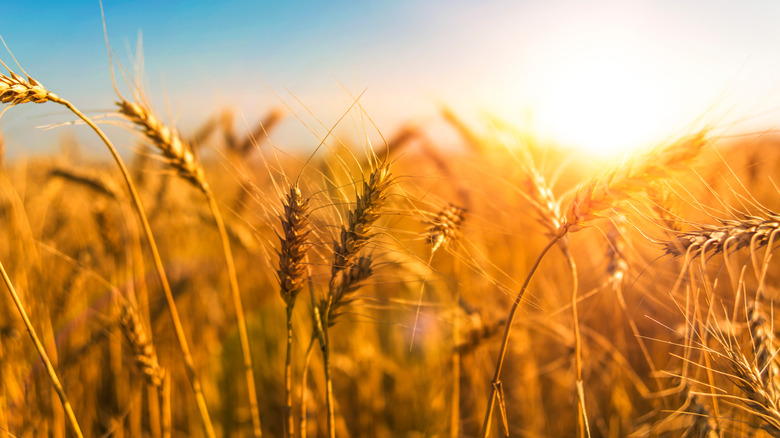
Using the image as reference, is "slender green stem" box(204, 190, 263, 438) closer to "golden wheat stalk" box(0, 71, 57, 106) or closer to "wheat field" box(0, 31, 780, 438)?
"wheat field" box(0, 31, 780, 438)

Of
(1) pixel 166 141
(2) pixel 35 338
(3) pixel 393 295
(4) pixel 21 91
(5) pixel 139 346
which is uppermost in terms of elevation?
(4) pixel 21 91

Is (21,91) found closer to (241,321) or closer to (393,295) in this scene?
(241,321)

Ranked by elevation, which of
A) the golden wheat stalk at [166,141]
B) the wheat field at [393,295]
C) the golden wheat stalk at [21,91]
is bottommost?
the wheat field at [393,295]

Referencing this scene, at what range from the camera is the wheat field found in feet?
3.11

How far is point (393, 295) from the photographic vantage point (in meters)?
3.51

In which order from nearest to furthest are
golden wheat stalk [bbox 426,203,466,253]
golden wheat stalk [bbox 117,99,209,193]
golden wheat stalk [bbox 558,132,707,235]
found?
golden wheat stalk [bbox 558,132,707,235] → golden wheat stalk [bbox 426,203,466,253] → golden wheat stalk [bbox 117,99,209,193]

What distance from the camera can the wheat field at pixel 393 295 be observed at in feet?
3.11

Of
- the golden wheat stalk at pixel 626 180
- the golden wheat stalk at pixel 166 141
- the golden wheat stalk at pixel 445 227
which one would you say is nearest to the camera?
the golden wheat stalk at pixel 626 180

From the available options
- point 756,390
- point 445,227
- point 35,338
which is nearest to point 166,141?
point 35,338

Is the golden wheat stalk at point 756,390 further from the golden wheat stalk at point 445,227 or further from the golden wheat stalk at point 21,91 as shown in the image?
the golden wheat stalk at point 21,91

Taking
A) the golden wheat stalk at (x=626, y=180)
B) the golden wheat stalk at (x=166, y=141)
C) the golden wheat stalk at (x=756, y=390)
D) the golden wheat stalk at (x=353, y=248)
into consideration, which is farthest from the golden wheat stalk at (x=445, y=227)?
the golden wheat stalk at (x=166, y=141)

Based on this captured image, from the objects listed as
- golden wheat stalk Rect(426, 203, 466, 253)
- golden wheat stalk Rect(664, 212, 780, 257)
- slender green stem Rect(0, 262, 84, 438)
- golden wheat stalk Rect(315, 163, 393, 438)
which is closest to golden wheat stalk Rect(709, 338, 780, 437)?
golden wheat stalk Rect(664, 212, 780, 257)

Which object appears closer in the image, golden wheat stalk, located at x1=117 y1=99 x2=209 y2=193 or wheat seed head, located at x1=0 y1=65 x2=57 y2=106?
wheat seed head, located at x1=0 y1=65 x2=57 y2=106

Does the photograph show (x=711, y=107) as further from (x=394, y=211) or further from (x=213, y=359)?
(x=213, y=359)
